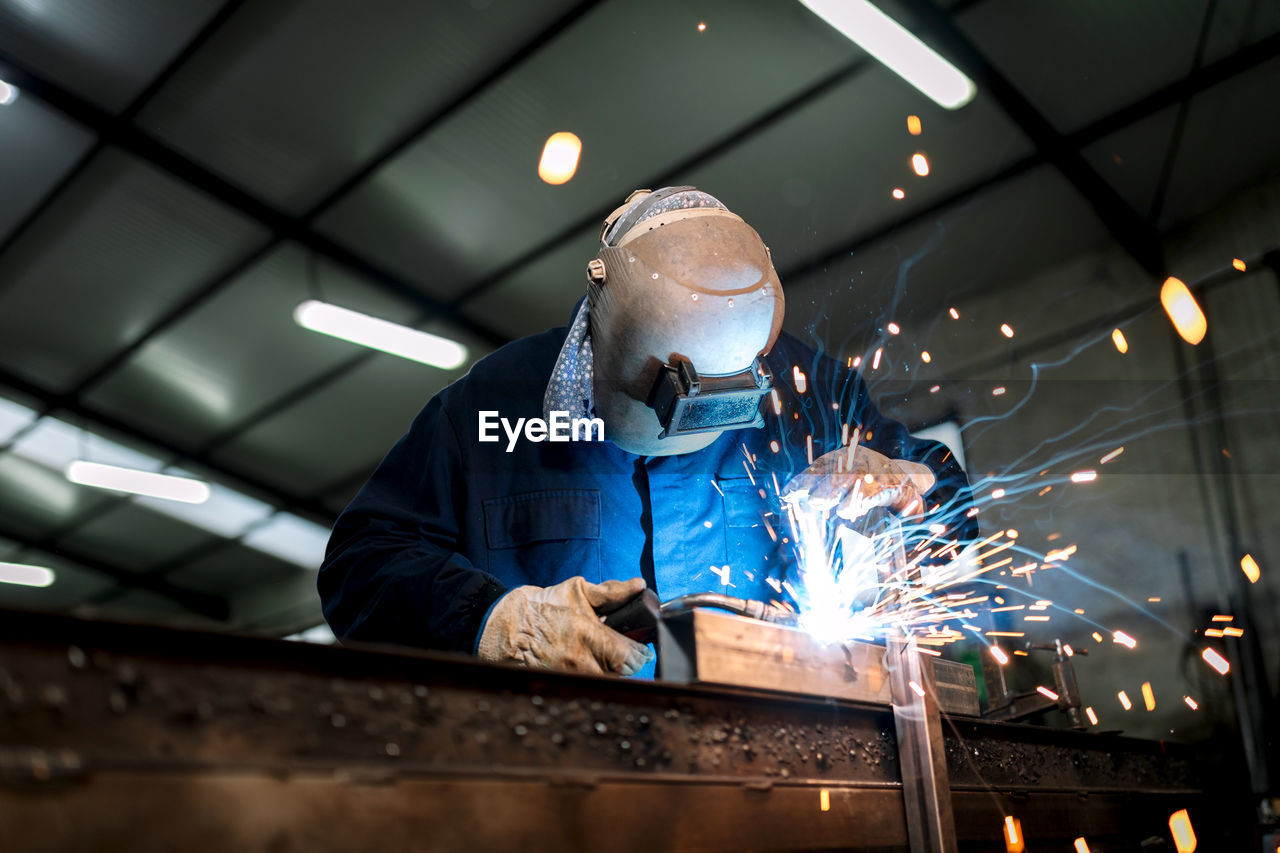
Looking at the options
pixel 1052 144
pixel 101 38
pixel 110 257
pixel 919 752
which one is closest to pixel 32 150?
pixel 110 257

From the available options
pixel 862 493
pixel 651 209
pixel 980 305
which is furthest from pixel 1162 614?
pixel 651 209

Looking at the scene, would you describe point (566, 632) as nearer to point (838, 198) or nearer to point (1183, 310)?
point (838, 198)

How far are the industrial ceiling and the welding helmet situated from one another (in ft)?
9.14

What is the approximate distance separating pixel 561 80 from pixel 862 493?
338 cm

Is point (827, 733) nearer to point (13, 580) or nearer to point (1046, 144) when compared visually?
point (1046, 144)

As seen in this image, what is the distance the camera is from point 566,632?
1.36 m

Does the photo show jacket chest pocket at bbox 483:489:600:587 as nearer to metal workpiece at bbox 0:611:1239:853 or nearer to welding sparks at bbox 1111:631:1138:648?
metal workpiece at bbox 0:611:1239:853

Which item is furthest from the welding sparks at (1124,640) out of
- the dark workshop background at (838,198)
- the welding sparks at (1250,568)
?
the welding sparks at (1250,568)

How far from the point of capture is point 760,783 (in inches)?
46.0

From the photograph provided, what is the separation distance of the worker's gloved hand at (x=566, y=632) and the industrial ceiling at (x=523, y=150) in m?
3.42

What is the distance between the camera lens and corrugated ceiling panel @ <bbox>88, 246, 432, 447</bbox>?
5.99 meters

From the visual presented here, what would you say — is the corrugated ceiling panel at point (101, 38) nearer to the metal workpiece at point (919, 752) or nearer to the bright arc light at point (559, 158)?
the bright arc light at point (559, 158)

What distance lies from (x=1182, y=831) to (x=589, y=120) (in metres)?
3.73

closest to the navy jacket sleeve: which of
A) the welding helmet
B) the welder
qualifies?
the welder
